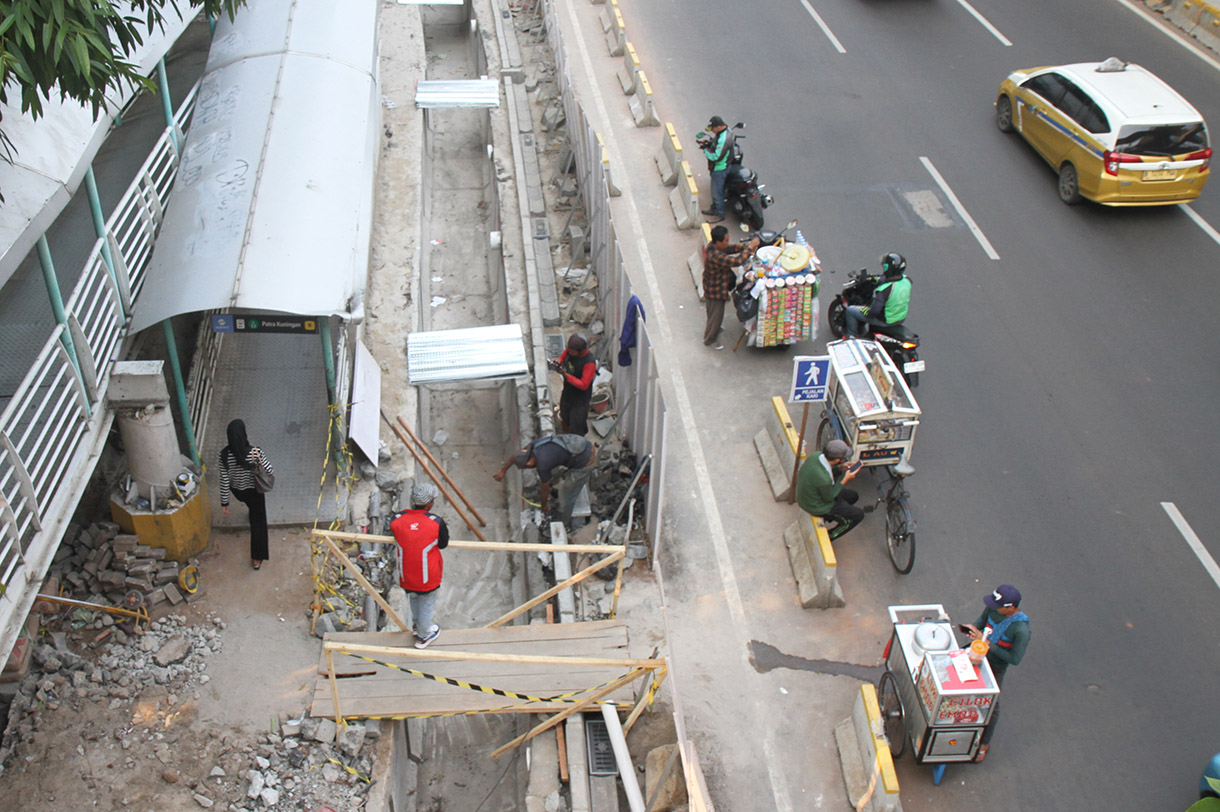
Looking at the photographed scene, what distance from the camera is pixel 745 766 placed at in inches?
372

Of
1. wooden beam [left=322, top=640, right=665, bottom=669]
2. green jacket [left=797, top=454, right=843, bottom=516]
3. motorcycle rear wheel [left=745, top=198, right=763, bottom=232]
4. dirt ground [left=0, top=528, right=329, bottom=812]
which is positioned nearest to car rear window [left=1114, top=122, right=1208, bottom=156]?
motorcycle rear wheel [left=745, top=198, right=763, bottom=232]

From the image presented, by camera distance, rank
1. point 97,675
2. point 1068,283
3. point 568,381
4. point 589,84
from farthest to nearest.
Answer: point 589,84
point 1068,283
point 568,381
point 97,675

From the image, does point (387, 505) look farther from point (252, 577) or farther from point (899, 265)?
point (899, 265)

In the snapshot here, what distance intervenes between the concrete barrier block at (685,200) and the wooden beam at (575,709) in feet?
27.8

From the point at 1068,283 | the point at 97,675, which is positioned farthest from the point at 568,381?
the point at 1068,283

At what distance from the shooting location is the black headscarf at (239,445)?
406 inches

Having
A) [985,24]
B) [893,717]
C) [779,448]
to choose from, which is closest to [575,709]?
[893,717]

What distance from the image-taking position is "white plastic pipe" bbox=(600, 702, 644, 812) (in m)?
8.58

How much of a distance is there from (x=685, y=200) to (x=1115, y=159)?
6.13 m

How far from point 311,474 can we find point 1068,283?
10314mm

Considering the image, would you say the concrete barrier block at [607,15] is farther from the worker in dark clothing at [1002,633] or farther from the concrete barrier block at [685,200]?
the worker in dark clothing at [1002,633]

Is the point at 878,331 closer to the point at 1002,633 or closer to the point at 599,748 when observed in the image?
the point at 1002,633

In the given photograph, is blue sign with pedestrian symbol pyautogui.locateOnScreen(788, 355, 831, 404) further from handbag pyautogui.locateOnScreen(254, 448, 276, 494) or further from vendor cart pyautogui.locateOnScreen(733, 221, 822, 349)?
handbag pyautogui.locateOnScreen(254, 448, 276, 494)

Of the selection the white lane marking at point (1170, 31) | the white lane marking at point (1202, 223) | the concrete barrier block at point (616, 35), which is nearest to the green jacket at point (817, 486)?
the white lane marking at point (1202, 223)
